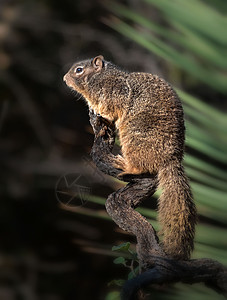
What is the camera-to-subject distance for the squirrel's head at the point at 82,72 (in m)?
2.42

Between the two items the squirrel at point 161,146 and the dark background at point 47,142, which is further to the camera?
the dark background at point 47,142

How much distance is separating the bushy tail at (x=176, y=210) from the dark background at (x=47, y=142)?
4800 millimetres

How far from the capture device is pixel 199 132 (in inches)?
120

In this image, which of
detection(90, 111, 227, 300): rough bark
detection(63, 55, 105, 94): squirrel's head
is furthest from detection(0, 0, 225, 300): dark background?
detection(90, 111, 227, 300): rough bark

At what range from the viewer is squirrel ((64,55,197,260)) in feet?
5.52

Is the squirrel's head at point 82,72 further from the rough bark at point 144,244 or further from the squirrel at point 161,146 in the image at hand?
Answer: the rough bark at point 144,244

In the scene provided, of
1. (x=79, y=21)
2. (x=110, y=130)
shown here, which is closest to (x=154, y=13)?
(x=79, y=21)

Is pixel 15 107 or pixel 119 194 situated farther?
pixel 15 107

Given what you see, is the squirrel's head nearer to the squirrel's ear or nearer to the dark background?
the squirrel's ear

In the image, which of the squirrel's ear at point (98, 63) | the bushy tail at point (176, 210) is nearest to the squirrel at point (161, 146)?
the bushy tail at point (176, 210)

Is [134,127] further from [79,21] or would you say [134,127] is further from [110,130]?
[79,21]

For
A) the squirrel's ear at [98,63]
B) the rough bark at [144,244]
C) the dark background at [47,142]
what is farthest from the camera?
the dark background at [47,142]

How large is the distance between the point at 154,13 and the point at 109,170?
21.0 ft

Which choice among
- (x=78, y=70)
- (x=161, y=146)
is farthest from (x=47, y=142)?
(x=161, y=146)
